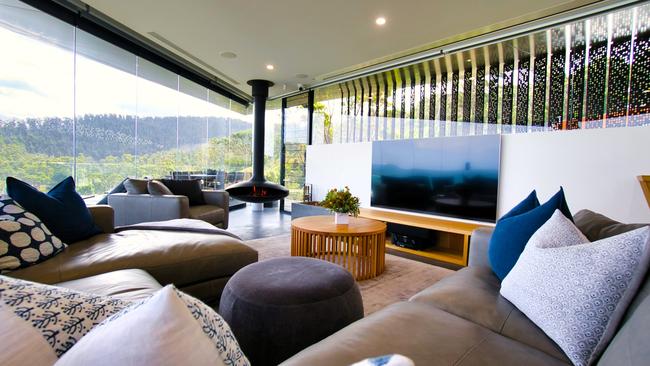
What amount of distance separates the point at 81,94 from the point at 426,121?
173 inches

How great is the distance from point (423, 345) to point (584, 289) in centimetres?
52

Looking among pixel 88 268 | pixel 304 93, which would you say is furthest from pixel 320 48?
pixel 88 268

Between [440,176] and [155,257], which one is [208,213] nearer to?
[155,257]

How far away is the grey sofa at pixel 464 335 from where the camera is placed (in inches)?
28.9

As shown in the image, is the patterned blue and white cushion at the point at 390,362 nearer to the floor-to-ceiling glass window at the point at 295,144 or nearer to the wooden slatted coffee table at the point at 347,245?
the wooden slatted coffee table at the point at 347,245

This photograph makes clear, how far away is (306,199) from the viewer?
5602 millimetres

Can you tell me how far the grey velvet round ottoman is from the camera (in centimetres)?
128

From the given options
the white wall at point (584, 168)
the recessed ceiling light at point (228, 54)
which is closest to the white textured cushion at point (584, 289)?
the white wall at point (584, 168)

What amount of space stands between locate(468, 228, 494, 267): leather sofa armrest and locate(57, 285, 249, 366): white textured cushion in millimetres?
1701

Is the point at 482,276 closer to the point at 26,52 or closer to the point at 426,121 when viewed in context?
the point at 426,121

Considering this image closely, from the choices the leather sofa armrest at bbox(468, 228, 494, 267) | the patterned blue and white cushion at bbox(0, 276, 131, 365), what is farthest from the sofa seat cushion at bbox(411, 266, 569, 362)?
the patterned blue and white cushion at bbox(0, 276, 131, 365)

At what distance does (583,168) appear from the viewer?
272 cm

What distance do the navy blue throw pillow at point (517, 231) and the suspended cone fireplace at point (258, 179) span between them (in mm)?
4354

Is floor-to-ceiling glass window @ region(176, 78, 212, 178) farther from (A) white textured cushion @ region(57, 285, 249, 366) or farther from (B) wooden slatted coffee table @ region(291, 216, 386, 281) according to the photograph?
(A) white textured cushion @ region(57, 285, 249, 366)
